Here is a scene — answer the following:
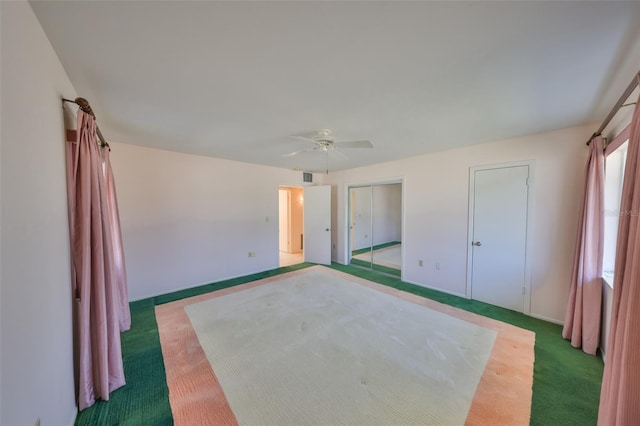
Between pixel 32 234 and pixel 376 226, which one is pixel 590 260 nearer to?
pixel 376 226

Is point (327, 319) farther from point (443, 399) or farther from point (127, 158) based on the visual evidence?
point (127, 158)

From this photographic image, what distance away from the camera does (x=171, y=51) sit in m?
1.39

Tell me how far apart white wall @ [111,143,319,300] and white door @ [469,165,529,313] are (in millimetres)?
3982

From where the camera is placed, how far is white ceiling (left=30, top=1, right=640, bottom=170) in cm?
112

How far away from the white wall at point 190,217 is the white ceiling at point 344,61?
127 cm

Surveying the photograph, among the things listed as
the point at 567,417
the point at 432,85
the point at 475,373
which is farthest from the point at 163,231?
the point at 567,417

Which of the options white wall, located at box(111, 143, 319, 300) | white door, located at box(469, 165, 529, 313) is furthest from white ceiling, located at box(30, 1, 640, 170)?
white wall, located at box(111, 143, 319, 300)

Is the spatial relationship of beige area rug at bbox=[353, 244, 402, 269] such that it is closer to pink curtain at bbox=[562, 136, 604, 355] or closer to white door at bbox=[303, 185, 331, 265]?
white door at bbox=[303, 185, 331, 265]

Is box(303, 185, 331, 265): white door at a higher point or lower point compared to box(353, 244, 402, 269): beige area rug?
higher

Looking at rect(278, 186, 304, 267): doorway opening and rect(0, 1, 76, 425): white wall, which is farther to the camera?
rect(278, 186, 304, 267): doorway opening

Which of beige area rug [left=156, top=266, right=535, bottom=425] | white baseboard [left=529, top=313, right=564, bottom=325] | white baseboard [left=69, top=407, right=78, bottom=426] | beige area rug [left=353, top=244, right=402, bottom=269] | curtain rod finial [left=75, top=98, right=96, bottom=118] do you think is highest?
curtain rod finial [left=75, top=98, right=96, bottom=118]

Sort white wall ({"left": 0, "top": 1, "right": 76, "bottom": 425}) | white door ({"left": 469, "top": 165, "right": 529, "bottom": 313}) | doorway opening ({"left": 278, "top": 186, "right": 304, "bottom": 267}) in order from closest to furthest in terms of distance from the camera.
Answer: white wall ({"left": 0, "top": 1, "right": 76, "bottom": 425})
white door ({"left": 469, "top": 165, "right": 529, "bottom": 313})
doorway opening ({"left": 278, "top": 186, "right": 304, "bottom": 267})

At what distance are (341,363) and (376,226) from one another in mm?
3666

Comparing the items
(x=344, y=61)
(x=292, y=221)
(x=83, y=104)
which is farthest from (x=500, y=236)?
(x=292, y=221)
